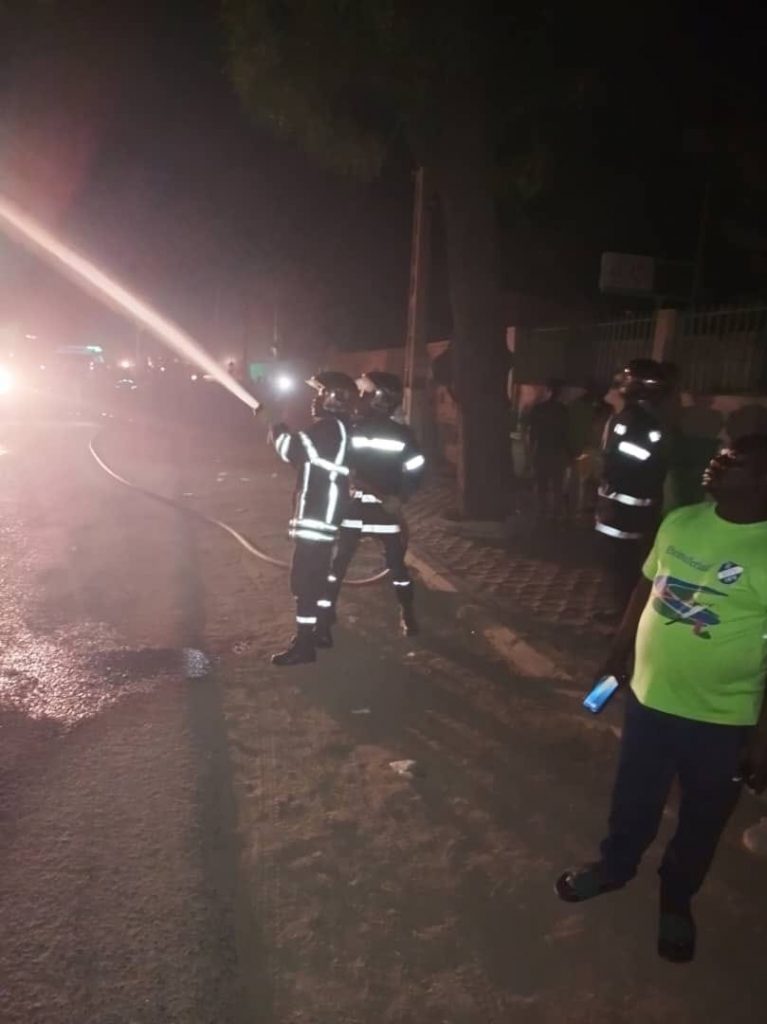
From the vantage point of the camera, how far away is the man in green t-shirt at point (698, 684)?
9.62ft

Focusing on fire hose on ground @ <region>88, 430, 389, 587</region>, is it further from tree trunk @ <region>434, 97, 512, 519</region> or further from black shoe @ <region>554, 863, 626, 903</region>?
black shoe @ <region>554, 863, 626, 903</region>

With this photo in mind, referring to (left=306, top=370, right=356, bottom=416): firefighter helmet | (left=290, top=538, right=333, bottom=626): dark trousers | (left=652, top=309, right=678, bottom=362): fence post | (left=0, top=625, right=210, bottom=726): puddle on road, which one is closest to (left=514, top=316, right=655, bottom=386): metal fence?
(left=652, top=309, right=678, bottom=362): fence post

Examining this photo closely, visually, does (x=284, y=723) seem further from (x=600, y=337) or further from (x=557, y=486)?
(x=600, y=337)

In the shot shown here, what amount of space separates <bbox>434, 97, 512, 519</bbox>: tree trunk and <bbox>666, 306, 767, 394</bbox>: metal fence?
6.48 feet

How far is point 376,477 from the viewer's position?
616cm

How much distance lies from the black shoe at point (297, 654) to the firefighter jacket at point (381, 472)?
Answer: 0.87 m

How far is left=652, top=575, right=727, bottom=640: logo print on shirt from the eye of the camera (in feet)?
9.71

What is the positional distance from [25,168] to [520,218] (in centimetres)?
923

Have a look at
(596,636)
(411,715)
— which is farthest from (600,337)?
(411,715)

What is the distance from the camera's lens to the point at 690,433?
28.6 feet

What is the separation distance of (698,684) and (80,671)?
12.9ft

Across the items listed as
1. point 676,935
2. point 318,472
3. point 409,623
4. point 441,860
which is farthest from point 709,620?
point 409,623

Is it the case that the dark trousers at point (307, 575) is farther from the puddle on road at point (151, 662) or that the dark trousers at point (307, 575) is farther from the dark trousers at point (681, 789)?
the dark trousers at point (681, 789)

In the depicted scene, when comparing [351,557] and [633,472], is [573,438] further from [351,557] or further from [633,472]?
[351,557]
